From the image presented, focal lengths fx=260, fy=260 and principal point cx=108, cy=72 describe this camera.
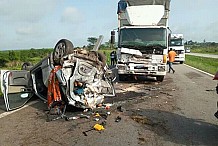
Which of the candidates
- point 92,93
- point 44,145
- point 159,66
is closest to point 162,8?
point 159,66

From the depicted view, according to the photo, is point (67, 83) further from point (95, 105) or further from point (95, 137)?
point (95, 137)

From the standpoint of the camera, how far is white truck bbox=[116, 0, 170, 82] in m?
11.6

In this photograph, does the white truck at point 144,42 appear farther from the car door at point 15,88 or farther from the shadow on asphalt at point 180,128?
the shadow on asphalt at point 180,128

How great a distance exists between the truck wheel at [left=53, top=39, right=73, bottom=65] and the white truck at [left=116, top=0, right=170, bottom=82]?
4616 mm

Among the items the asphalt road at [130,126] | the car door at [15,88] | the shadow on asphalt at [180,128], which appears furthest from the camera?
the car door at [15,88]

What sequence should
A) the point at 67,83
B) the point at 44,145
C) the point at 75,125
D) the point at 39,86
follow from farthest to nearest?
the point at 39,86, the point at 67,83, the point at 75,125, the point at 44,145

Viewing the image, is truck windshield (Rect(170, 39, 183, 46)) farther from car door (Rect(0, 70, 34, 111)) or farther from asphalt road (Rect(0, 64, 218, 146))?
car door (Rect(0, 70, 34, 111))

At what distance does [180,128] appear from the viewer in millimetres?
5316

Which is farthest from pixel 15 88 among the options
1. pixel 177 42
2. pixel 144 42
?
pixel 177 42

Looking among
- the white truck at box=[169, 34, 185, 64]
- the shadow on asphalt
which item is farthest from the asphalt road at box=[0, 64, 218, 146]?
the white truck at box=[169, 34, 185, 64]

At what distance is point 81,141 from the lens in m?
4.51

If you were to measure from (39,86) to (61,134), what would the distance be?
308 cm

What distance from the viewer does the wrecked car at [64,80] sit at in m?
6.46

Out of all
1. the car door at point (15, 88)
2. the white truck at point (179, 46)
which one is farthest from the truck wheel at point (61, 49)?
the white truck at point (179, 46)
